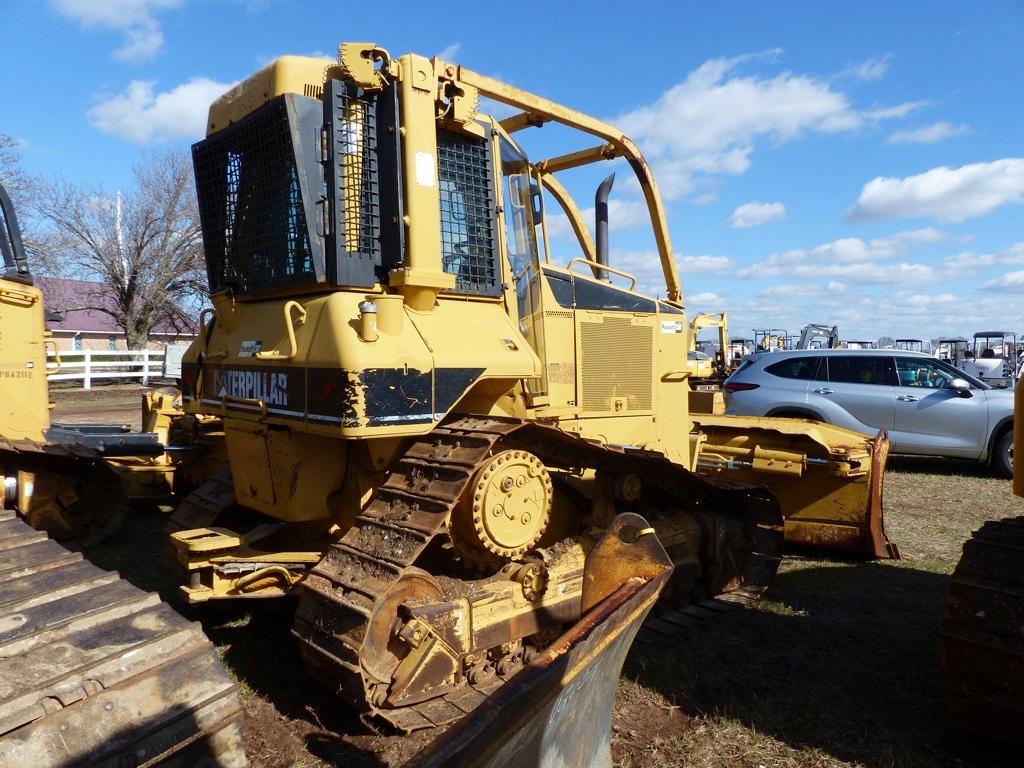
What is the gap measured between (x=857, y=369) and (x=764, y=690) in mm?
8556

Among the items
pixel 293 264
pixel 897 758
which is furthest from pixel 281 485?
pixel 897 758

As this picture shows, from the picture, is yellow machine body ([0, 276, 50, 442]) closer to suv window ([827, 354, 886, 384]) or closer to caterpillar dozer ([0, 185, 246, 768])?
caterpillar dozer ([0, 185, 246, 768])

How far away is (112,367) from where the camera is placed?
25172 mm

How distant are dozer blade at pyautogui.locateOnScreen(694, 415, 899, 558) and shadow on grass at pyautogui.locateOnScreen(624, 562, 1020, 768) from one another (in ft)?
2.17

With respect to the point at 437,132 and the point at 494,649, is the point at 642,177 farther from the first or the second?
the point at 494,649

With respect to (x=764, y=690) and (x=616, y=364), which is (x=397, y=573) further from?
(x=616, y=364)

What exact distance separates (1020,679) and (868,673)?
1220 millimetres

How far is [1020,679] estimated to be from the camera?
3145 millimetres

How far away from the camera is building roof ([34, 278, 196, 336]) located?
111 ft

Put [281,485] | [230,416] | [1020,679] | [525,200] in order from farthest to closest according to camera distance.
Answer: [525,200], [230,416], [281,485], [1020,679]

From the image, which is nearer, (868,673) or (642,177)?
(868,673)

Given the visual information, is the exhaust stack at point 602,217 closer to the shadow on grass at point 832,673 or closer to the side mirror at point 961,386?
the shadow on grass at point 832,673

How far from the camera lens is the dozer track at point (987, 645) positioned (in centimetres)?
320

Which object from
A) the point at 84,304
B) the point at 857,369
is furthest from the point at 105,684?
the point at 84,304
